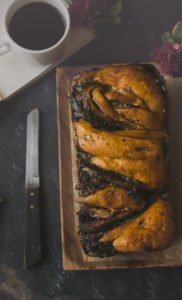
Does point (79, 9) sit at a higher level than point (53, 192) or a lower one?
higher

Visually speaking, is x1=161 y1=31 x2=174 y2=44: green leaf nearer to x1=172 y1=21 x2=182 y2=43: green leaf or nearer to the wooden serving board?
x1=172 y1=21 x2=182 y2=43: green leaf

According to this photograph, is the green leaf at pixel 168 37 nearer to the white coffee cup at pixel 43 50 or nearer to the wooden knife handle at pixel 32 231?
the white coffee cup at pixel 43 50

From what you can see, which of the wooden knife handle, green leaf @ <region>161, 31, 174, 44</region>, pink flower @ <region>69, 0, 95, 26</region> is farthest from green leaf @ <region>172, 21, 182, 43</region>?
the wooden knife handle

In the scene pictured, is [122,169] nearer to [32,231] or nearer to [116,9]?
[32,231]

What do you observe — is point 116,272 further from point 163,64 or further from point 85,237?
point 163,64

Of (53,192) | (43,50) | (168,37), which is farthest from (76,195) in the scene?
(168,37)

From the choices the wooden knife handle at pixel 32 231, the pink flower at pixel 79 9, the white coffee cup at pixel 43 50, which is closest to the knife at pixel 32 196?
the wooden knife handle at pixel 32 231
